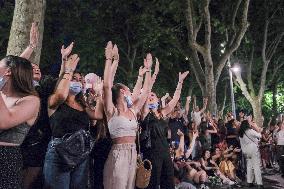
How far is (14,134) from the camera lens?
3355 mm

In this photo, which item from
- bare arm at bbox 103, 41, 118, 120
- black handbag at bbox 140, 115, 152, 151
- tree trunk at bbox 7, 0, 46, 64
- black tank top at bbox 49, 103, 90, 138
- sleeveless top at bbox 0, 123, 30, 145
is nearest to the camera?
sleeveless top at bbox 0, 123, 30, 145

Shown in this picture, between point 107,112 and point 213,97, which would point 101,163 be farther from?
point 213,97

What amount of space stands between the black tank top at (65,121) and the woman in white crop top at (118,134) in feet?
2.22

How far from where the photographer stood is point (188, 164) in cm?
1070

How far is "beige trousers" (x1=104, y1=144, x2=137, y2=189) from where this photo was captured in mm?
5094

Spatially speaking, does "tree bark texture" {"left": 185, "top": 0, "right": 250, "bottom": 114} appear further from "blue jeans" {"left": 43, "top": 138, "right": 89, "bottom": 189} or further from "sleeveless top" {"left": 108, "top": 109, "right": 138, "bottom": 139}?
"blue jeans" {"left": 43, "top": 138, "right": 89, "bottom": 189}

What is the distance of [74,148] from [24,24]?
127 inches

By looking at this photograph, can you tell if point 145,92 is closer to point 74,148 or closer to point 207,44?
point 74,148

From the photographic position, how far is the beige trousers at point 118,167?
5.09 metres

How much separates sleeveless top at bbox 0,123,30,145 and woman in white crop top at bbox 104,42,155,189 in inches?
66.7

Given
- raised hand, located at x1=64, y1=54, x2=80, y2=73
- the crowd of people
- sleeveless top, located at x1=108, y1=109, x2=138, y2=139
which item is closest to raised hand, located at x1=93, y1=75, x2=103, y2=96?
the crowd of people

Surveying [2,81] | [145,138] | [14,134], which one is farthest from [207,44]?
[14,134]

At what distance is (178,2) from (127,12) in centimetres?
607

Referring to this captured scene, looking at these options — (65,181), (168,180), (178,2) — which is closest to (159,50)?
(178,2)
